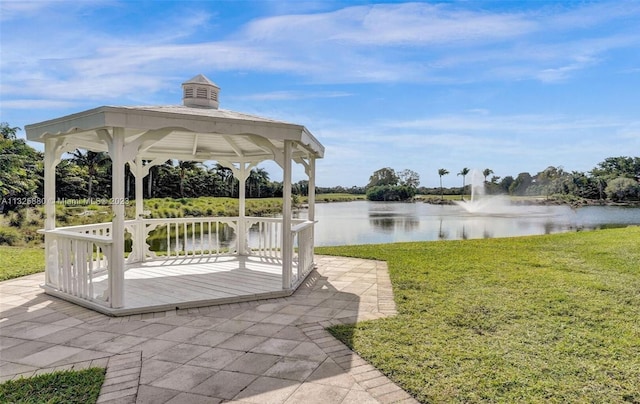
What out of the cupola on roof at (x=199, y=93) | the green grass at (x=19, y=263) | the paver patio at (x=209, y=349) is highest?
the cupola on roof at (x=199, y=93)

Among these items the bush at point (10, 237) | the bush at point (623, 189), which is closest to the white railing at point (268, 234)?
the bush at point (10, 237)

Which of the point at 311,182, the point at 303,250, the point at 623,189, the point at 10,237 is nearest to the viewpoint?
the point at 303,250

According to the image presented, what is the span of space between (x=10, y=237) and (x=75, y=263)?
8246 millimetres

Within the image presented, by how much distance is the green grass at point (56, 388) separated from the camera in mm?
2107

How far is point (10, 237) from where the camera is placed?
10023 mm

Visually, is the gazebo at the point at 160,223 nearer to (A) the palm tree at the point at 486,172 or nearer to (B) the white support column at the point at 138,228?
(B) the white support column at the point at 138,228

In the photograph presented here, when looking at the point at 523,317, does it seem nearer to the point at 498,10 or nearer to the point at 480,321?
the point at 480,321

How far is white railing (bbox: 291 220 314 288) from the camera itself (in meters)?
4.91

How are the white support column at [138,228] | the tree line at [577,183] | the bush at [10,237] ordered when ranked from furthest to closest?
the tree line at [577,183]
the bush at [10,237]
the white support column at [138,228]

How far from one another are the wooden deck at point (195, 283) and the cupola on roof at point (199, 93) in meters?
2.44

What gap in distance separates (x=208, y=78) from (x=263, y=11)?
5.04 feet

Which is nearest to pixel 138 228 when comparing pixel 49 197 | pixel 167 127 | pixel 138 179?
pixel 138 179

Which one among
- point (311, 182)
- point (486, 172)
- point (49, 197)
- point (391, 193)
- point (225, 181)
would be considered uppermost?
point (486, 172)

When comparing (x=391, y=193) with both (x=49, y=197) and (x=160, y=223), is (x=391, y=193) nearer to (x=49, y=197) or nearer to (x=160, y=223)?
(x=160, y=223)
